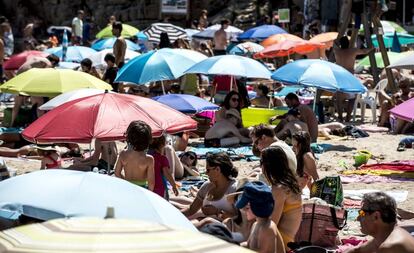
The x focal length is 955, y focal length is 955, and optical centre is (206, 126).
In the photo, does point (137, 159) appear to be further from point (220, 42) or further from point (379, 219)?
point (220, 42)

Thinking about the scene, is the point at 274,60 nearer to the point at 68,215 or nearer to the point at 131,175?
the point at 131,175

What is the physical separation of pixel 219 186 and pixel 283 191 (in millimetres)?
814

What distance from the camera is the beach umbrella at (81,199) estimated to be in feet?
17.5

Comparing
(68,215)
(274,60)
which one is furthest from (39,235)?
(274,60)

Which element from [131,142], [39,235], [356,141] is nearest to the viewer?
[39,235]

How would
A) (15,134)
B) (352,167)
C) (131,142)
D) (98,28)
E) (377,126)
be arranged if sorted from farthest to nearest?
1. (98,28)
2. (377,126)
3. (15,134)
4. (352,167)
5. (131,142)

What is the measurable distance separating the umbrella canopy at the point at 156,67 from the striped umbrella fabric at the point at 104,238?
452 inches

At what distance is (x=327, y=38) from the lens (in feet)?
74.5

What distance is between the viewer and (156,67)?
1539cm

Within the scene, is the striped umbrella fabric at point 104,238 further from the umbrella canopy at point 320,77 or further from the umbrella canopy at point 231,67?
the umbrella canopy at point 231,67

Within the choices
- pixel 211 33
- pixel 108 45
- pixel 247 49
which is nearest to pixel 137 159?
pixel 247 49

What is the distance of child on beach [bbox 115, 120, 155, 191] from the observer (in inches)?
309

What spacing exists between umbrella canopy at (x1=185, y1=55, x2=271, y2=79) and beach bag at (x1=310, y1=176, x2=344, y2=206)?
22.3ft

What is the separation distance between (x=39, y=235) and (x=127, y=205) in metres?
1.82
